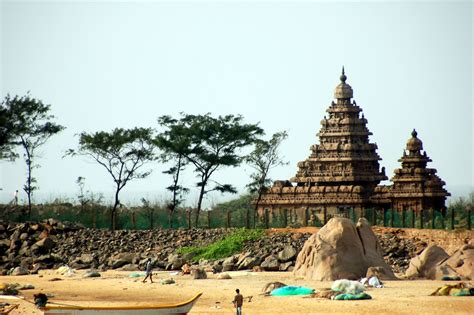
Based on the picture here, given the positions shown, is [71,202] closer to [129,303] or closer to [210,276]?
[210,276]

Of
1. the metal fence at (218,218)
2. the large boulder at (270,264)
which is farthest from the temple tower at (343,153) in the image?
the large boulder at (270,264)

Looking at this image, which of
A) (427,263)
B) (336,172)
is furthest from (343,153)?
(427,263)

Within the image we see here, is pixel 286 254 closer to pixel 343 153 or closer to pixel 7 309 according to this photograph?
pixel 7 309

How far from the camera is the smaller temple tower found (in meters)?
67.9

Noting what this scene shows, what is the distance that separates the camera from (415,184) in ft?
224

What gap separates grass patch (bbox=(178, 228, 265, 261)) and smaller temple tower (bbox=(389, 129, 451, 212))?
1640 centimetres

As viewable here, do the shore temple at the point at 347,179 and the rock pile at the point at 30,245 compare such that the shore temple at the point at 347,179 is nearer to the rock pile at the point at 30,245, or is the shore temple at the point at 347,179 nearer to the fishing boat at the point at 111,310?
the rock pile at the point at 30,245

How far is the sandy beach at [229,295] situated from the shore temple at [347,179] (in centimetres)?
2083

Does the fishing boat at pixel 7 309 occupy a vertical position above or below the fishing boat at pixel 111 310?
below

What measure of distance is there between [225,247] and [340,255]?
11470 mm

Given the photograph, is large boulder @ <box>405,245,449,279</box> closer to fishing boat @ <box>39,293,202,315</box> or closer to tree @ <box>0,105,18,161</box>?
fishing boat @ <box>39,293,202,315</box>

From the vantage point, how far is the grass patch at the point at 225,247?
166ft

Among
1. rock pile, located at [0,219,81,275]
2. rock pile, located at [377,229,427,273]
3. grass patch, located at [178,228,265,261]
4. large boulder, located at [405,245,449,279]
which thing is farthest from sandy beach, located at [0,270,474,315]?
rock pile, located at [377,229,427,273]

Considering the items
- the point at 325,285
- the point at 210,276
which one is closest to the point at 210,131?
the point at 210,276
